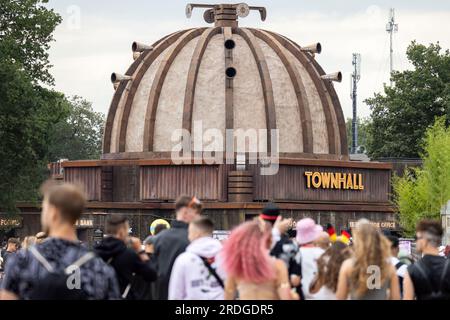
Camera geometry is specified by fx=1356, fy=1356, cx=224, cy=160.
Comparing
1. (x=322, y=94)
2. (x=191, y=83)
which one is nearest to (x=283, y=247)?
(x=191, y=83)

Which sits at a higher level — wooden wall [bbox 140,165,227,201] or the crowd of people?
wooden wall [bbox 140,165,227,201]

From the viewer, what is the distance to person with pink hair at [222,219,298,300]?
1034 cm

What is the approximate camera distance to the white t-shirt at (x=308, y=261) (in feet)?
45.3

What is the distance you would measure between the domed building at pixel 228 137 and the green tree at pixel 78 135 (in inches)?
2126

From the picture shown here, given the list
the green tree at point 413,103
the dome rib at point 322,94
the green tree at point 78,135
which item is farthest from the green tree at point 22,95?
the green tree at point 78,135

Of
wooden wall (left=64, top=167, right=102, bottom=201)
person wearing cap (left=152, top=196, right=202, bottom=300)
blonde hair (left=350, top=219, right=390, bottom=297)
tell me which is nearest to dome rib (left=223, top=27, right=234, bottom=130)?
wooden wall (left=64, top=167, right=102, bottom=201)

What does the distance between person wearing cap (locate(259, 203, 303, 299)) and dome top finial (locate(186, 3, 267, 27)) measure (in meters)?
41.3

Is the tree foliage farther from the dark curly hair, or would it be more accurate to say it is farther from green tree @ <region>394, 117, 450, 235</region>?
the dark curly hair

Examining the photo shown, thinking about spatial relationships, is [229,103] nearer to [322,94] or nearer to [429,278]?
[322,94]

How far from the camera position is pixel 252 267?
407 inches

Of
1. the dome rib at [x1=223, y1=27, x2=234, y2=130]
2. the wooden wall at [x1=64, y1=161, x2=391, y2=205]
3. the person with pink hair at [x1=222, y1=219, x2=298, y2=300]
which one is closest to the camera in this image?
the person with pink hair at [x1=222, y1=219, x2=298, y2=300]

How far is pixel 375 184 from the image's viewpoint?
5572 cm
